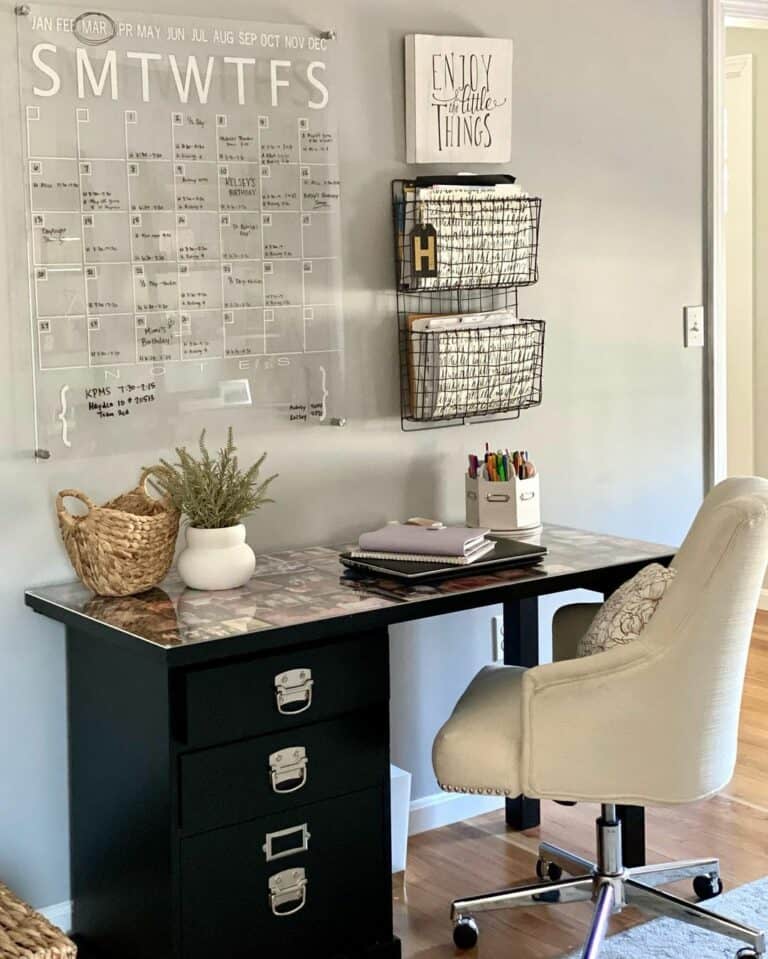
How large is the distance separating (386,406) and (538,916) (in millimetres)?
1141

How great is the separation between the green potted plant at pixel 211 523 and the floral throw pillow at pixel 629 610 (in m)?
0.66

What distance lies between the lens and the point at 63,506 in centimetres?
258

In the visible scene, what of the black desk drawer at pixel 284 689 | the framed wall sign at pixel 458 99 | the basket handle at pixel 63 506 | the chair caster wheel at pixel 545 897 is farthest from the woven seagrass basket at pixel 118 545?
the framed wall sign at pixel 458 99

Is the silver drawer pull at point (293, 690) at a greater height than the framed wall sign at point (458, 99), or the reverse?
the framed wall sign at point (458, 99)

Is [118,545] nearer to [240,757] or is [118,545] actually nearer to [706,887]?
[240,757]

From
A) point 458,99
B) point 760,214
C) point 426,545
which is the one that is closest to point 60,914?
point 426,545

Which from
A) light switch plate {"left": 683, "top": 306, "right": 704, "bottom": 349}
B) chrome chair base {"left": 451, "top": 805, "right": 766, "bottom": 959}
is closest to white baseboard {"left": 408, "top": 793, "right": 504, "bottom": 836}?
chrome chair base {"left": 451, "top": 805, "right": 766, "bottom": 959}

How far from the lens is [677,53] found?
11.5 feet

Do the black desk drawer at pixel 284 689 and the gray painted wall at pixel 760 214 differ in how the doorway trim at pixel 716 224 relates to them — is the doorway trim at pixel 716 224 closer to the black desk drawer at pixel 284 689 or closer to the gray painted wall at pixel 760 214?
the gray painted wall at pixel 760 214

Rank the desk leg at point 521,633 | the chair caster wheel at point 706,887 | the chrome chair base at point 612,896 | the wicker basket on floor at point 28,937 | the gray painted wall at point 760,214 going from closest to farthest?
the wicker basket on floor at point 28,937 < the chrome chair base at point 612,896 < the chair caster wheel at point 706,887 < the desk leg at point 521,633 < the gray painted wall at point 760,214

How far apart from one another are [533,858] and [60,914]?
104 centimetres

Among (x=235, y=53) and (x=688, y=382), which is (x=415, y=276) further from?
(x=688, y=382)

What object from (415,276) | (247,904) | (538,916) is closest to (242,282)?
(415,276)

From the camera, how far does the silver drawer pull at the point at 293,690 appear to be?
2.33 metres
